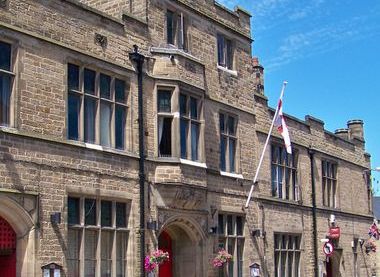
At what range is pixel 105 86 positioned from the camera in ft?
62.5

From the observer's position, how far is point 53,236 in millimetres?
16641

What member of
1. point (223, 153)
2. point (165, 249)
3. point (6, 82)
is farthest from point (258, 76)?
point (6, 82)

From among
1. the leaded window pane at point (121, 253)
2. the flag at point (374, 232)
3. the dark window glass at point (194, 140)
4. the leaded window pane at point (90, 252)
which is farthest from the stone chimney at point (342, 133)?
the leaded window pane at point (90, 252)

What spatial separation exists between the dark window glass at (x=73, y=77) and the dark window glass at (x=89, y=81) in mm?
263

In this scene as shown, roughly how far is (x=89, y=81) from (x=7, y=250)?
4.96m

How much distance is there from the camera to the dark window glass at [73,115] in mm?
17844

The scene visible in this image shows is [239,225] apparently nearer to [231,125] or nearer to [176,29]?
[231,125]

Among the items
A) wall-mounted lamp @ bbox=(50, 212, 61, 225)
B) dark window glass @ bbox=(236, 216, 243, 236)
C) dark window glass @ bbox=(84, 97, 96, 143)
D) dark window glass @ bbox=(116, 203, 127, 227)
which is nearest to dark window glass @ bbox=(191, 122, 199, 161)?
dark window glass @ bbox=(116, 203, 127, 227)

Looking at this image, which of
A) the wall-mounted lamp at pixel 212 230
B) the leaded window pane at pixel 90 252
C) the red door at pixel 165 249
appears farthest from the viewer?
the wall-mounted lamp at pixel 212 230

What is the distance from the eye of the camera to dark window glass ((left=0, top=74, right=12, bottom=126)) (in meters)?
16.1

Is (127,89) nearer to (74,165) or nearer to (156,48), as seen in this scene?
(156,48)

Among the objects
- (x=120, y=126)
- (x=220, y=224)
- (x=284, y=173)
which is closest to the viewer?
(x=120, y=126)

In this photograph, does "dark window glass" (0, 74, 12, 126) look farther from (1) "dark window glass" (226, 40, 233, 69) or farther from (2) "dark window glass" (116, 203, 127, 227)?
(1) "dark window glass" (226, 40, 233, 69)

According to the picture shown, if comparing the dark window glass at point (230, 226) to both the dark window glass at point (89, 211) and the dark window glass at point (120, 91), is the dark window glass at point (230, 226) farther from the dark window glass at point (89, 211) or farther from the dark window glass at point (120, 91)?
the dark window glass at point (89, 211)
